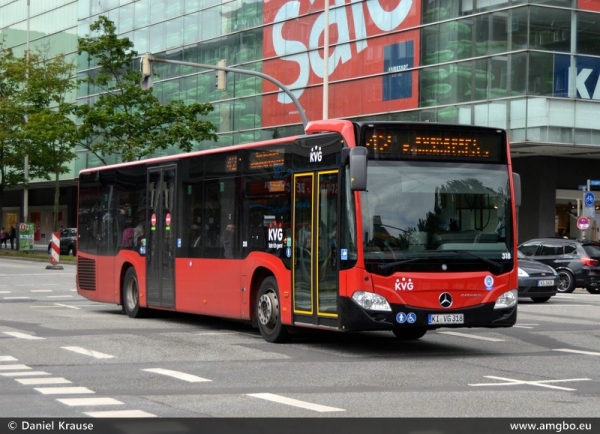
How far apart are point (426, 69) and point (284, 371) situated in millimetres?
32702

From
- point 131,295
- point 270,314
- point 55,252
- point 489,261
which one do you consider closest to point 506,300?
point 489,261

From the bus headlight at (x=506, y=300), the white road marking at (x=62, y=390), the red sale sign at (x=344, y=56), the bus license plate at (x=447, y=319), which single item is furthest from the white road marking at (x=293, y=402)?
the red sale sign at (x=344, y=56)

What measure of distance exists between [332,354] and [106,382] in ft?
12.4

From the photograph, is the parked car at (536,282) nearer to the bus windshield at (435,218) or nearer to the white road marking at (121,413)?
the bus windshield at (435,218)

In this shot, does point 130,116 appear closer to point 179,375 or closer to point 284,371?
point 284,371

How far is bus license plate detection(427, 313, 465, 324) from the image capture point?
45.1 feet

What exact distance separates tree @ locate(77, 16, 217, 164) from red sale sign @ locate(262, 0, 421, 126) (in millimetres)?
4022

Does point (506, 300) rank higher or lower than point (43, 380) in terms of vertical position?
higher

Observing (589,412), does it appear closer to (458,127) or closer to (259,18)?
(458,127)

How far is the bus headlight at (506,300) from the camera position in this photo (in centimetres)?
1419

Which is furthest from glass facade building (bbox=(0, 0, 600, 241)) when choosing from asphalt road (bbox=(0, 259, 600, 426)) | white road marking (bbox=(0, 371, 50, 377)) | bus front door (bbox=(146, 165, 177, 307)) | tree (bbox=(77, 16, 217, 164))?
white road marking (bbox=(0, 371, 50, 377))

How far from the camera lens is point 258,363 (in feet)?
43.0

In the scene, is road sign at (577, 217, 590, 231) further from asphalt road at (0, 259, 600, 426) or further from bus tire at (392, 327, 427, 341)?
bus tire at (392, 327, 427, 341)

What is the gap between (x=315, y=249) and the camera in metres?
14.5
